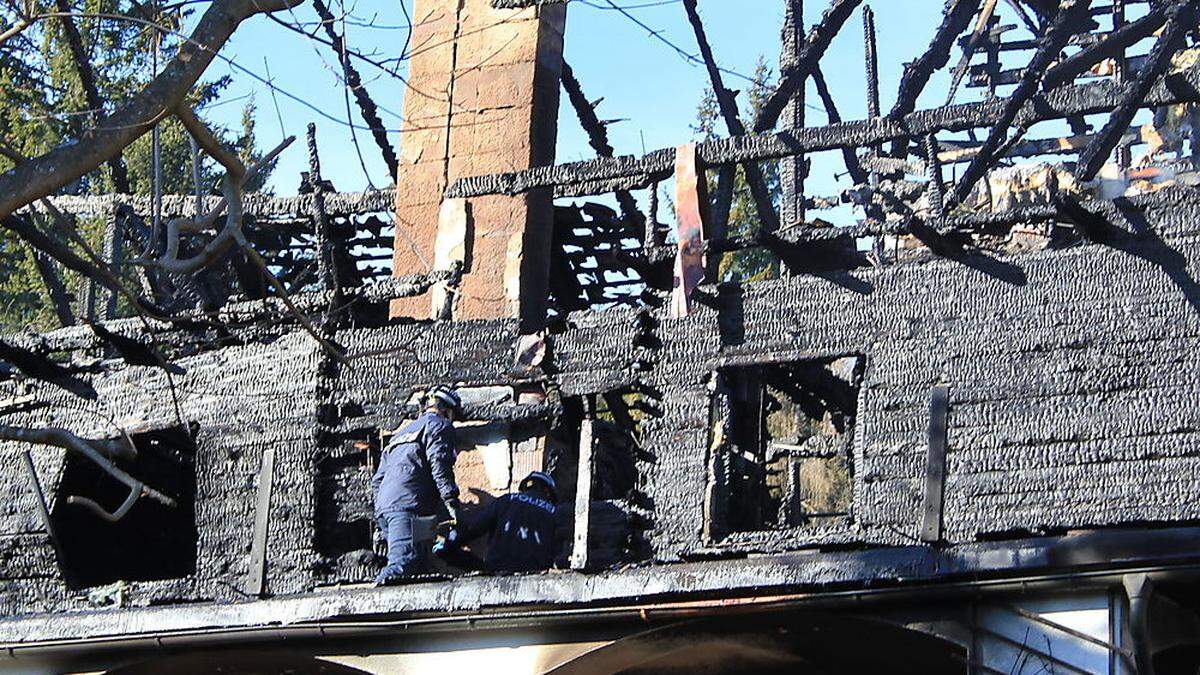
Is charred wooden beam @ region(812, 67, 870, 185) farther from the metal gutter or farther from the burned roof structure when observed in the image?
the metal gutter

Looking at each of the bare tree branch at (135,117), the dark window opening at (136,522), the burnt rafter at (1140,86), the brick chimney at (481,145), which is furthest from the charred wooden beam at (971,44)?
the bare tree branch at (135,117)

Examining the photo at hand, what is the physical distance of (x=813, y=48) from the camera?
15.1 metres

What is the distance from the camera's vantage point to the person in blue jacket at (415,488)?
11.4 meters

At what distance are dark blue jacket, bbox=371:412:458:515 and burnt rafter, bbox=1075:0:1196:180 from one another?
14.9ft

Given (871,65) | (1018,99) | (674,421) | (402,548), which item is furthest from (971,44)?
(402,548)

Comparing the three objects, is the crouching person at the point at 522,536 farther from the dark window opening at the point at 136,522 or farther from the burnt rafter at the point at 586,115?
the burnt rafter at the point at 586,115

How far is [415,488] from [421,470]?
12cm

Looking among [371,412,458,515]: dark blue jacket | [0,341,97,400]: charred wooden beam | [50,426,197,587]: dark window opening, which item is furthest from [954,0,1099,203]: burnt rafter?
[0,341,97,400]: charred wooden beam

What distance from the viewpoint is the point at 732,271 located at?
30438 mm

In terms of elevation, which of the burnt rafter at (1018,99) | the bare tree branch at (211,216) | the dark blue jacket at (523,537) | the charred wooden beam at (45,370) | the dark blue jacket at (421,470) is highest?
the burnt rafter at (1018,99)

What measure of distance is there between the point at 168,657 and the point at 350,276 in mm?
5406

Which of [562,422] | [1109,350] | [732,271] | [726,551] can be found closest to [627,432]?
[562,422]

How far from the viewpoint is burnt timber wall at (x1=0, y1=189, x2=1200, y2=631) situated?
10227 millimetres

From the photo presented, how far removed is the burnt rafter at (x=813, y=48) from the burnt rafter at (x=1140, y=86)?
2.28 meters
